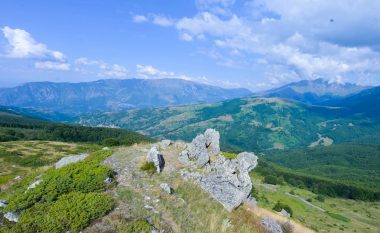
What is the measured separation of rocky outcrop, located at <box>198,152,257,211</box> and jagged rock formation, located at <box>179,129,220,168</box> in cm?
128

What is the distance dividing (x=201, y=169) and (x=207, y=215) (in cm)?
785

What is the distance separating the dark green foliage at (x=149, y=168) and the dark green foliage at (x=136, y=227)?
8357mm

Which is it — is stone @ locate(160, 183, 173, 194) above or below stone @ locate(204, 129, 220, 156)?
→ below

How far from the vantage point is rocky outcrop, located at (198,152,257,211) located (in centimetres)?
2511

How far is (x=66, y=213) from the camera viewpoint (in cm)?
1758

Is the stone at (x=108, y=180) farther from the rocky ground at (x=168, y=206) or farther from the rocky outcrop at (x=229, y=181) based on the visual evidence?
the rocky outcrop at (x=229, y=181)

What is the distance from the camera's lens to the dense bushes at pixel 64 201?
16750 mm

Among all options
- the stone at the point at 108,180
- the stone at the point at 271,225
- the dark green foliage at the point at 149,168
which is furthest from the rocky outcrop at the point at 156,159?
the stone at the point at 271,225

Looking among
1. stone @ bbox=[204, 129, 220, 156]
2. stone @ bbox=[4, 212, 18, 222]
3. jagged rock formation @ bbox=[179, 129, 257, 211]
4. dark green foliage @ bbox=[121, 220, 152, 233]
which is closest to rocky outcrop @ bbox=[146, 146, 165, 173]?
jagged rock formation @ bbox=[179, 129, 257, 211]

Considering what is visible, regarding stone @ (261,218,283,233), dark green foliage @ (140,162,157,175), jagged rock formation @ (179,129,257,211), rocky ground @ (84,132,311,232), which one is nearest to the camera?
rocky ground @ (84,132,311,232)

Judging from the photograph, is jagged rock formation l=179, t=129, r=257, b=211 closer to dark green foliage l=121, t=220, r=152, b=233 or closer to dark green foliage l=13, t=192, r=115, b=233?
dark green foliage l=121, t=220, r=152, b=233

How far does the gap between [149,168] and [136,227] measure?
30.5 ft

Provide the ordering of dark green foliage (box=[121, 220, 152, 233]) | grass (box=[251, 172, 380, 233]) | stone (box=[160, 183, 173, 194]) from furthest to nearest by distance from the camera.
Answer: grass (box=[251, 172, 380, 233]), stone (box=[160, 183, 173, 194]), dark green foliage (box=[121, 220, 152, 233])

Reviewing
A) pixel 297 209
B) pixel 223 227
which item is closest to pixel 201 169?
pixel 223 227
